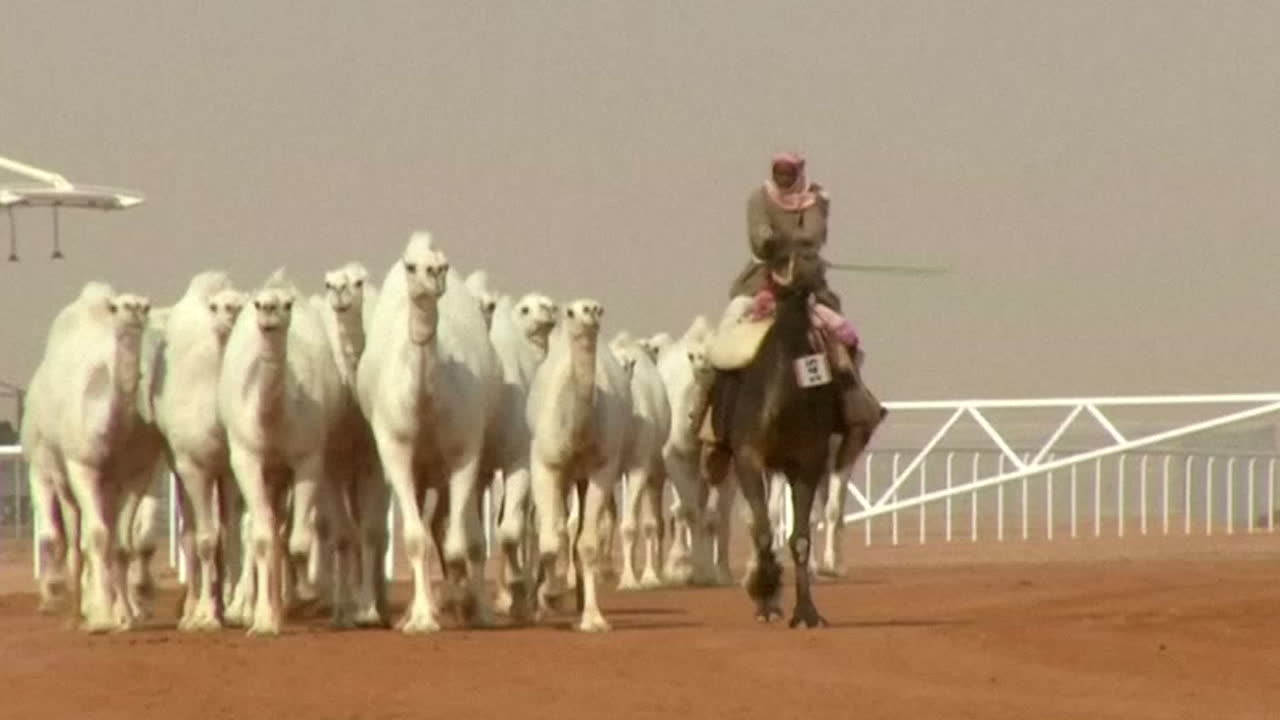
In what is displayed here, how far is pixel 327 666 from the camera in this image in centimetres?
2011

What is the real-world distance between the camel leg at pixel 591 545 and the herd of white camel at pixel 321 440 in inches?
0.8

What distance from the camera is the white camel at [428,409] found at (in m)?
23.1

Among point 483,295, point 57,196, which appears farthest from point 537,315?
point 57,196

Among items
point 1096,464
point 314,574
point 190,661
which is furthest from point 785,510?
point 190,661

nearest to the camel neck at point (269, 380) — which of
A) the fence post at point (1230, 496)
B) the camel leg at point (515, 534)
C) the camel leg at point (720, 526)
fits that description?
the camel leg at point (515, 534)

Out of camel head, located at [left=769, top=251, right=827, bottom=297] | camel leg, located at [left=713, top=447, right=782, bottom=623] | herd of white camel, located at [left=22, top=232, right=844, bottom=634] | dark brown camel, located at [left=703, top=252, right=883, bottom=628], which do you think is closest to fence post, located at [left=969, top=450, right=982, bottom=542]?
herd of white camel, located at [left=22, top=232, right=844, bottom=634]

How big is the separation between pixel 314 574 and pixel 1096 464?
19.5 metres

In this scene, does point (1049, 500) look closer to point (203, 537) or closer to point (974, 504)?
point (974, 504)

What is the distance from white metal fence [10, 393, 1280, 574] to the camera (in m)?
41.9

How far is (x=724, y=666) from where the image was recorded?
19781 mm

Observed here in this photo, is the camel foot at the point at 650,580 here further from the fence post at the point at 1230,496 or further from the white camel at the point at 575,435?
the fence post at the point at 1230,496

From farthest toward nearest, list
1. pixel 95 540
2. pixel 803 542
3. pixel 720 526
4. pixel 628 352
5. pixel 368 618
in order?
1. pixel 720 526
2. pixel 628 352
3. pixel 368 618
4. pixel 95 540
5. pixel 803 542

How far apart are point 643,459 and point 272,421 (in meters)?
9.04

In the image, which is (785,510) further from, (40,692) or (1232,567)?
(40,692)
